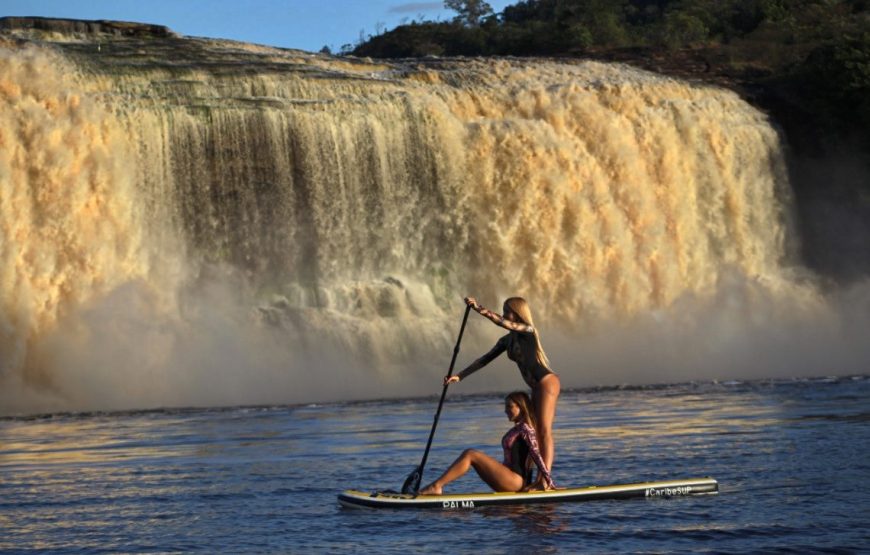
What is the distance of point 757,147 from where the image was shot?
43219 millimetres

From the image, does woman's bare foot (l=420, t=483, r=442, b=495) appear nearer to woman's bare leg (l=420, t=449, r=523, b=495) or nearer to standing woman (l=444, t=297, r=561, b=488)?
woman's bare leg (l=420, t=449, r=523, b=495)

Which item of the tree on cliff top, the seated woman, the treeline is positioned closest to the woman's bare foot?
the seated woman

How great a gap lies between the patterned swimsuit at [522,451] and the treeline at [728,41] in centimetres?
3619

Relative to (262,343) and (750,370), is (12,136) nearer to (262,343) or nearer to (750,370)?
(262,343)

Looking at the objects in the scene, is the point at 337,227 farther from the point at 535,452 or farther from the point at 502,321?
the point at 535,452

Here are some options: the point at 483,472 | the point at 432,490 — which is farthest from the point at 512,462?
the point at 432,490

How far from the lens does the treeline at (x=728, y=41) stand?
47.6 meters

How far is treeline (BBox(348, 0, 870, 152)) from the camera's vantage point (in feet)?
156

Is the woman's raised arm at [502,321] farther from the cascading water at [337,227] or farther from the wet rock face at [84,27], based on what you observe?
the wet rock face at [84,27]

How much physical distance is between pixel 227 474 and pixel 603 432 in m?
5.25

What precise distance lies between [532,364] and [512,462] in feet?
2.63

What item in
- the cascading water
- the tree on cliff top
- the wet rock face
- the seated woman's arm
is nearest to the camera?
the seated woman's arm

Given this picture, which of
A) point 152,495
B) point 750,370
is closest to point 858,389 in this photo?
point 750,370

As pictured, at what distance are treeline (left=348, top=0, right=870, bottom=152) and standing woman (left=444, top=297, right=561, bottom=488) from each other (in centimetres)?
3576
